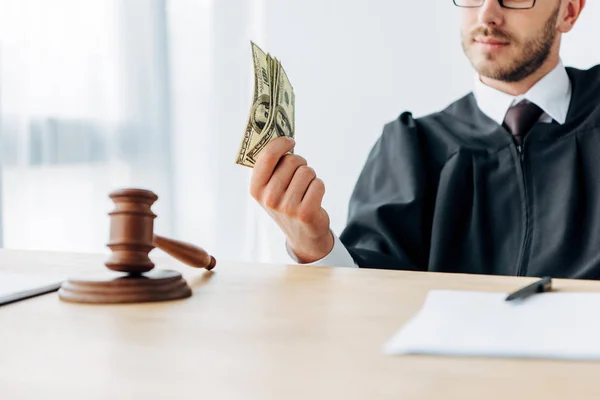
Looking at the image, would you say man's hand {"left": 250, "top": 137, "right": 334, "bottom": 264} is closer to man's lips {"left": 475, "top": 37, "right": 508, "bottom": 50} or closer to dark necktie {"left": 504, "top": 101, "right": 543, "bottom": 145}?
dark necktie {"left": 504, "top": 101, "right": 543, "bottom": 145}

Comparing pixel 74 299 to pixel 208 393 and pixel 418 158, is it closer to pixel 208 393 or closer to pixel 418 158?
pixel 208 393

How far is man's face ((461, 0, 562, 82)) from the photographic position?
2043 mm

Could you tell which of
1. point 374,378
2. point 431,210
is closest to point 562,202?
point 431,210

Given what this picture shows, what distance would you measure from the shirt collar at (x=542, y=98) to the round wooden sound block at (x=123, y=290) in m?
1.32

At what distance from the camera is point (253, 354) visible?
0.60 meters

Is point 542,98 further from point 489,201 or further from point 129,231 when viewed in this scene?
point 129,231

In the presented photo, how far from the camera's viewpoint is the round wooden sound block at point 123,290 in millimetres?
835

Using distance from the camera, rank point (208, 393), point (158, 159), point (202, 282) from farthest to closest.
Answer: point (158, 159)
point (202, 282)
point (208, 393)


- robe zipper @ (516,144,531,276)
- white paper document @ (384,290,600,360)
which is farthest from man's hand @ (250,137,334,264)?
robe zipper @ (516,144,531,276)

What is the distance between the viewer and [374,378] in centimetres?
53

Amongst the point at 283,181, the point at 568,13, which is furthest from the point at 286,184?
the point at 568,13

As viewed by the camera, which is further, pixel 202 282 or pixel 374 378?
pixel 202 282

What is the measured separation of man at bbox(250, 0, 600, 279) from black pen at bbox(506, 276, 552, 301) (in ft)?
2.35

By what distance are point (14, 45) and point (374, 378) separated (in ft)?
8.31
